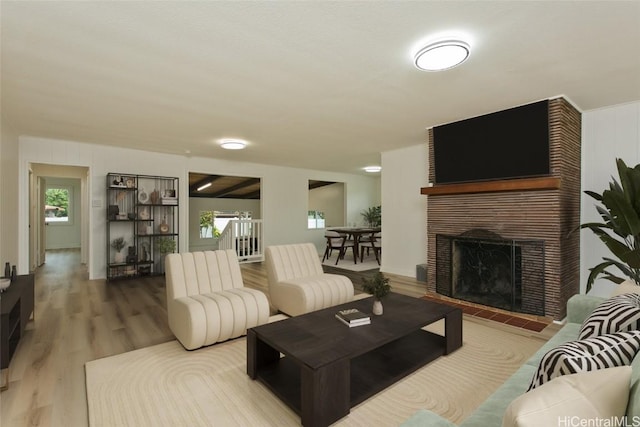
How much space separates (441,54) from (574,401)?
7.49 feet

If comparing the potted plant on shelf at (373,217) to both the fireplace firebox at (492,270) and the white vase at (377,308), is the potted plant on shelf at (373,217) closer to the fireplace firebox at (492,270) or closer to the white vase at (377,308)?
the fireplace firebox at (492,270)

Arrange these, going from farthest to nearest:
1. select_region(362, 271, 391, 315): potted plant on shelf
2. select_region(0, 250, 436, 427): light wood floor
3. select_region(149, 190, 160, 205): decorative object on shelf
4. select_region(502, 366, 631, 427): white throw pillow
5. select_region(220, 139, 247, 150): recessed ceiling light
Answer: select_region(149, 190, 160, 205): decorative object on shelf, select_region(220, 139, 247, 150): recessed ceiling light, select_region(362, 271, 391, 315): potted plant on shelf, select_region(0, 250, 436, 427): light wood floor, select_region(502, 366, 631, 427): white throw pillow

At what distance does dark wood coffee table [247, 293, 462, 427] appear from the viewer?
1747 millimetres

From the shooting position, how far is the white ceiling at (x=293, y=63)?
1.95m

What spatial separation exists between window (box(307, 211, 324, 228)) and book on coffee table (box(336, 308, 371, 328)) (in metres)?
7.53

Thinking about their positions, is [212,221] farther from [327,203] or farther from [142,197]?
[142,197]

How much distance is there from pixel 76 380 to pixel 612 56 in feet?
16.1

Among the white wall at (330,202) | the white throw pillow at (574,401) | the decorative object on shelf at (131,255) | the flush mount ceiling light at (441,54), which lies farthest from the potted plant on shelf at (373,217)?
the white throw pillow at (574,401)

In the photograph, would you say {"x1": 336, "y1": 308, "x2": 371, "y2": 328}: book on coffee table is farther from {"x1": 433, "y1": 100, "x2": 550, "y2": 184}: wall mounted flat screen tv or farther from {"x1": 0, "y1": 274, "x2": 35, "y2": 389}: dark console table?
{"x1": 433, "y1": 100, "x2": 550, "y2": 184}: wall mounted flat screen tv

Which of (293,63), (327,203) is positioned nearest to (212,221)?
(327,203)

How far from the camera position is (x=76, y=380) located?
2246 mm

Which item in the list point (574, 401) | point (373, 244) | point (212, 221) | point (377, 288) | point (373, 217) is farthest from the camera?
point (212, 221)

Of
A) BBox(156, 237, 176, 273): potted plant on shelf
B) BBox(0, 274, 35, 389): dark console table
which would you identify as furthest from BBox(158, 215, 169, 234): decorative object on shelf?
BBox(0, 274, 35, 389): dark console table

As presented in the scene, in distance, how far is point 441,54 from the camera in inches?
91.2
